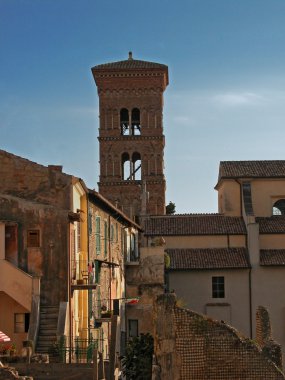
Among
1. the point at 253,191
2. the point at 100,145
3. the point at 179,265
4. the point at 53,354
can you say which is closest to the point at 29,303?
the point at 53,354

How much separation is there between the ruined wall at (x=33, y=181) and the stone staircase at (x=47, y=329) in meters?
3.89

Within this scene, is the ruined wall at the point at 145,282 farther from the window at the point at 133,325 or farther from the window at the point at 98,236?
the window at the point at 98,236

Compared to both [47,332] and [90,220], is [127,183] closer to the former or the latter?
[90,220]

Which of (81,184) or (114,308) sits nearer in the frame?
(81,184)

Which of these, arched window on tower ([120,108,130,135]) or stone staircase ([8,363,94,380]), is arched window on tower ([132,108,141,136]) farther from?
stone staircase ([8,363,94,380])

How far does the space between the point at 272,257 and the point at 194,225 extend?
6.20m

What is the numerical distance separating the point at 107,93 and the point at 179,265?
25.9 meters

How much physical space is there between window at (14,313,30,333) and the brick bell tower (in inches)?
1490

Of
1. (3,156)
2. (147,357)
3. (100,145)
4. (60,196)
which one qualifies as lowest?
(147,357)

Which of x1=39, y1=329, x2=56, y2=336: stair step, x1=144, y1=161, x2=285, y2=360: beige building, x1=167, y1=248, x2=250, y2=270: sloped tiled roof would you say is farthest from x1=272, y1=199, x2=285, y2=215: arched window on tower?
x1=39, y1=329, x2=56, y2=336: stair step

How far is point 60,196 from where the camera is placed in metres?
26.1

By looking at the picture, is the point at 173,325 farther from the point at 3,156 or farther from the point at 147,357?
the point at 3,156

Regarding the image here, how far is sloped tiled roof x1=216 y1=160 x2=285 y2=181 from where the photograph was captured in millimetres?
48656

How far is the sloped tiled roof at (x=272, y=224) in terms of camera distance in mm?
45625
